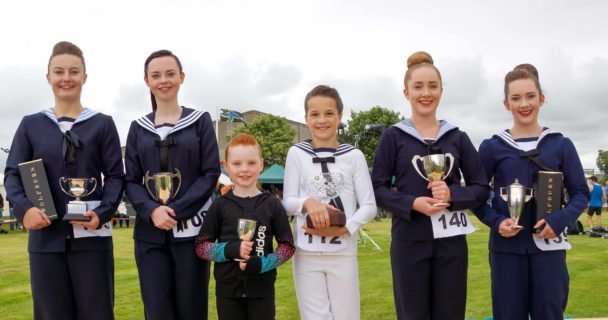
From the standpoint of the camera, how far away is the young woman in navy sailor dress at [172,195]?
3158 millimetres

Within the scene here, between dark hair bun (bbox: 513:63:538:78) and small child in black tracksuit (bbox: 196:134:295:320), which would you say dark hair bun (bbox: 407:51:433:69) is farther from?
small child in black tracksuit (bbox: 196:134:295:320)

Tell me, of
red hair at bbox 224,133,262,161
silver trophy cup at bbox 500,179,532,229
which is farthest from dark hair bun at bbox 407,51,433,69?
red hair at bbox 224,133,262,161

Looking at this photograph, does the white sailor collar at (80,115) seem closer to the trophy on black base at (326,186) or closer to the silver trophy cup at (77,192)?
the silver trophy cup at (77,192)

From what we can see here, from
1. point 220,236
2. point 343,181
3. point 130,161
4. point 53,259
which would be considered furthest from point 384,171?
point 53,259

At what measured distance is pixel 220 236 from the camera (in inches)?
126

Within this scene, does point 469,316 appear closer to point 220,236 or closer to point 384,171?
point 384,171

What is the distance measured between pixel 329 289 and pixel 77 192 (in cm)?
172

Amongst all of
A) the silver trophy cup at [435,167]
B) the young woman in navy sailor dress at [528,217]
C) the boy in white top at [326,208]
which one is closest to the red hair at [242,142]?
the boy in white top at [326,208]

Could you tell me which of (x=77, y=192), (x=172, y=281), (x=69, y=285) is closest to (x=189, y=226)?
(x=172, y=281)

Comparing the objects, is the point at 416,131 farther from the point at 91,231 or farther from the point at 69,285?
the point at 69,285

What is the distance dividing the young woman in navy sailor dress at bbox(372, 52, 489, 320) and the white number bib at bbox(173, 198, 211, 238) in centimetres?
119

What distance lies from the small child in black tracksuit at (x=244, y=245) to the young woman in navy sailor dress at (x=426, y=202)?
73 centimetres

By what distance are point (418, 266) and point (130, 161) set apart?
1.99m

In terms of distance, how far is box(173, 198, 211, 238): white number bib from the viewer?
320 centimetres
